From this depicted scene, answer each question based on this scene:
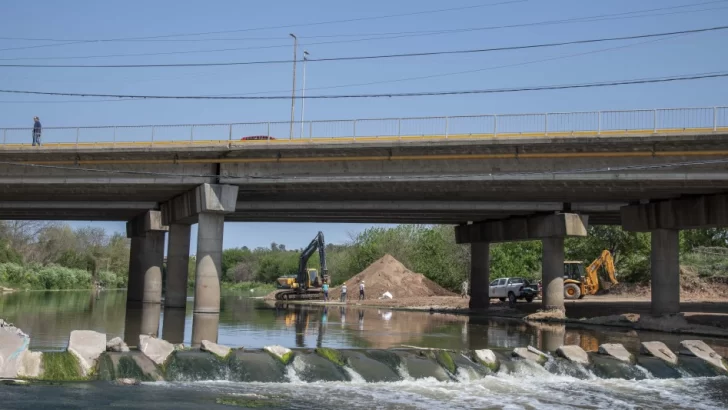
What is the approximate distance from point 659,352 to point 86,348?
15.1 metres

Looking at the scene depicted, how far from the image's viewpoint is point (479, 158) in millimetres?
35562

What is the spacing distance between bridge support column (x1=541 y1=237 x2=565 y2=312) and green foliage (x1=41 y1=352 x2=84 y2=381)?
31462 mm

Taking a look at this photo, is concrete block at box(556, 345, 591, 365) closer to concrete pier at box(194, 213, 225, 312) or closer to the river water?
the river water

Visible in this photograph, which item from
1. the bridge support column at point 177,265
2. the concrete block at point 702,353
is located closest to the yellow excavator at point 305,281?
the bridge support column at point 177,265

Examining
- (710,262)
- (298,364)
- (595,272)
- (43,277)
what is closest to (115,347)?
(298,364)

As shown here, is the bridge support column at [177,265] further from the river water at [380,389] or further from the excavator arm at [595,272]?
the excavator arm at [595,272]

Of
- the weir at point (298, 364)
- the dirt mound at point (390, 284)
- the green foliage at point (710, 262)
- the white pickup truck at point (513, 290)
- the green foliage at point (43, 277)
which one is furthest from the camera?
the green foliage at point (43, 277)

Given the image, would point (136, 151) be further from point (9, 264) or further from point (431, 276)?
point (9, 264)

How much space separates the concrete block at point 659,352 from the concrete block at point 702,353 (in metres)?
0.76

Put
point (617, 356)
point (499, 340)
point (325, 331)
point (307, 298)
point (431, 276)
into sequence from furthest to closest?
point (431, 276), point (307, 298), point (325, 331), point (499, 340), point (617, 356)

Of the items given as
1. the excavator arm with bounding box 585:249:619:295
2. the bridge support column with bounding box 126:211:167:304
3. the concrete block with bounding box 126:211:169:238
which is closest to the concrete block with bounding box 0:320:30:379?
the concrete block with bounding box 126:211:169:238

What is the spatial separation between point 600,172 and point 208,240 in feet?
59.9

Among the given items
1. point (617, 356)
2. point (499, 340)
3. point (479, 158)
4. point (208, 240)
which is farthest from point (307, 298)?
point (617, 356)

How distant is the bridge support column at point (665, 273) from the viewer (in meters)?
39.6
